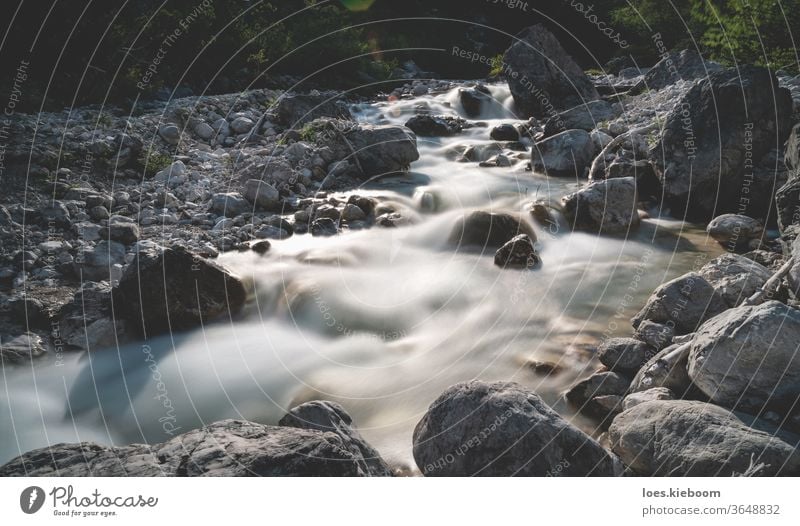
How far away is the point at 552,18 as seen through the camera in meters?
30.6

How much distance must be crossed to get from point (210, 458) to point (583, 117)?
13.0 meters

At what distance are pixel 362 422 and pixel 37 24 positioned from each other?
10.4 m

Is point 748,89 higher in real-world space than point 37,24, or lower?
lower

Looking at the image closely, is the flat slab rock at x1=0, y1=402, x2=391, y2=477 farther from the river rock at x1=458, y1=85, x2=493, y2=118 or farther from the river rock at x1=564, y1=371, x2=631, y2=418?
the river rock at x1=458, y1=85, x2=493, y2=118

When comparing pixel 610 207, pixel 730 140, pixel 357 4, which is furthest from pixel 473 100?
pixel 357 4

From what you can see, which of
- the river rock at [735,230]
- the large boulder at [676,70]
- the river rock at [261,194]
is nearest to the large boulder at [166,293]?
the river rock at [261,194]

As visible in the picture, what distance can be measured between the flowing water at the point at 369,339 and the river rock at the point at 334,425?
2.45 feet

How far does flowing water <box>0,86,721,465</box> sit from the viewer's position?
5633 mm

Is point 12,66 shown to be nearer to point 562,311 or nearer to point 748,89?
point 562,311

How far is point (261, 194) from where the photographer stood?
9.98 metres

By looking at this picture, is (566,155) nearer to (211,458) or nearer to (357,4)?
(211,458)

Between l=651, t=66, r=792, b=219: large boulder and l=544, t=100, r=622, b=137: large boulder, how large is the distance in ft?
13.4

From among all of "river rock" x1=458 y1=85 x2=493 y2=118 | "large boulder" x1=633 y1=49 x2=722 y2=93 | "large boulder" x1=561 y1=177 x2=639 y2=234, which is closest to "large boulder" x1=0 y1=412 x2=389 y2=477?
"large boulder" x1=561 y1=177 x2=639 y2=234
